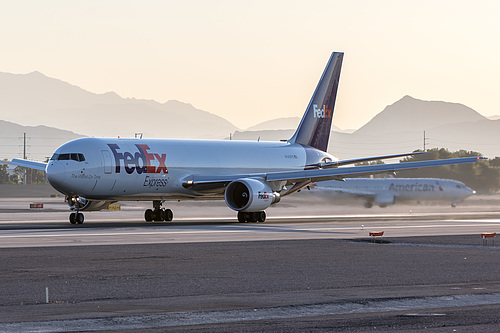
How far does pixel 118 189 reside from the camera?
4350cm

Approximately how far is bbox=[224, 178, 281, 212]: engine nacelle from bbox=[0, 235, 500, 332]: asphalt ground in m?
16.1

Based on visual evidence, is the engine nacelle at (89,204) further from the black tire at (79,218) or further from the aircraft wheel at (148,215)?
the black tire at (79,218)

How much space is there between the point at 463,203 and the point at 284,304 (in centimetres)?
5619

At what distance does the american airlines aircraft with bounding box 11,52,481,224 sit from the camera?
42.6 metres

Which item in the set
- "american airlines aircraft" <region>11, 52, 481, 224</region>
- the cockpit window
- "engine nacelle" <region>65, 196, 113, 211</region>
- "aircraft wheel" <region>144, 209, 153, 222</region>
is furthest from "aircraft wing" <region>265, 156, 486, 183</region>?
the cockpit window

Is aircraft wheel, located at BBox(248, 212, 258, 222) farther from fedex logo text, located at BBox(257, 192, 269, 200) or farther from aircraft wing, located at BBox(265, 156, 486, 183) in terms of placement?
aircraft wing, located at BBox(265, 156, 486, 183)

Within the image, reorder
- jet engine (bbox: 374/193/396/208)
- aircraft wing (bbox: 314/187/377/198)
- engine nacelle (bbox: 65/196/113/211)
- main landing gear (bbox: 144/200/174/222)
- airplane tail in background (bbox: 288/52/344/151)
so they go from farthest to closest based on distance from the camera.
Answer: jet engine (bbox: 374/193/396/208)
aircraft wing (bbox: 314/187/377/198)
airplane tail in background (bbox: 288/52/344/151)
main landing gear (bbox: 144/200/174/222)
engine nacelle (bbox: 65/196/113/211)

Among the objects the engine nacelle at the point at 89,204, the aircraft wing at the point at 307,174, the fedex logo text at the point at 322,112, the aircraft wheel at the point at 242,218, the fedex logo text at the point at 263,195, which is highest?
the fedex logo text at the point at 322,112

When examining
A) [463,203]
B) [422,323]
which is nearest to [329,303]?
[422,323]

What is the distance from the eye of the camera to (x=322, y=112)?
55125mm

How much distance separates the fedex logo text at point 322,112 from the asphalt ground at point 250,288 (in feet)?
88.8

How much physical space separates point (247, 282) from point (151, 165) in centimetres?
2674

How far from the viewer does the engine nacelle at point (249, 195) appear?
44.3m

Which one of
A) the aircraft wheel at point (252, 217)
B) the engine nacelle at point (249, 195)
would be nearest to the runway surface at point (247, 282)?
the engine nacelle at point (249, 195)
